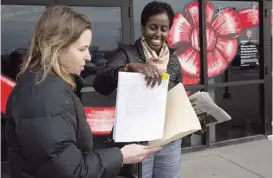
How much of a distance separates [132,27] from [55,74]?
3.02 meters

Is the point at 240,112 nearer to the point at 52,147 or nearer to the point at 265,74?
the point at 265,74

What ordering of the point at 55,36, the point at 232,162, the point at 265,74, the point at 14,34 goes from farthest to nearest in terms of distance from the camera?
1. the point at 265,74
2. the point at 232,162
3. the point at 14,34
4. the point at 55,36

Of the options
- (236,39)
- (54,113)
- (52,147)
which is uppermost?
(236,39)

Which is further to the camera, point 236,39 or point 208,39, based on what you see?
point 236,39

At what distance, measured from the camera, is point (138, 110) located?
4.91 feet

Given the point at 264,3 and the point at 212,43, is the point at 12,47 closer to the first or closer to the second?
the point at 212,43

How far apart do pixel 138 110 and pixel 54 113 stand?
1.52ft

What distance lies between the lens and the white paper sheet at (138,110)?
Result: 1.47 metres

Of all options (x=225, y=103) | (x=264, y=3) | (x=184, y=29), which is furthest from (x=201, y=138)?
(x=264, y=3)

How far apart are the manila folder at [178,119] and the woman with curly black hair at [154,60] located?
25 centimetres

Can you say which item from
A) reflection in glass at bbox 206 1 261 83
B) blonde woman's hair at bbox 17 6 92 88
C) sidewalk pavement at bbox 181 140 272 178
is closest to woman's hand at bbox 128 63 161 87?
blonde woman's hair at bbox 17 6 92 88

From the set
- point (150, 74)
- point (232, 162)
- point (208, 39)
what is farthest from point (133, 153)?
point (208, 39)

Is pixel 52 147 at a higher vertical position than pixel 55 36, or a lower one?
lower

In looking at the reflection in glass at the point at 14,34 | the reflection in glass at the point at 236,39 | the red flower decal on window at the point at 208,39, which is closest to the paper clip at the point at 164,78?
the reflection in glass at the point at 14,34
